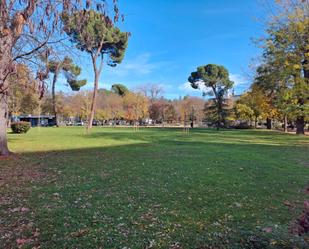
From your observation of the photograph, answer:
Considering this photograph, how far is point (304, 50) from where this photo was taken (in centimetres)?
1370

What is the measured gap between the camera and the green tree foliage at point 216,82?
127 feet

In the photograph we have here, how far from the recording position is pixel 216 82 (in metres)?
42.7

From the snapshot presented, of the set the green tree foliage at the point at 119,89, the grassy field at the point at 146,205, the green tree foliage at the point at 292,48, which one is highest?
the green tree foliage at the point at 119,89

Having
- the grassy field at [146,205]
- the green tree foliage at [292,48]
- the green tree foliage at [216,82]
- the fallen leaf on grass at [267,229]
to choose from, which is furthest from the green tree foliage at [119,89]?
the fallen leaf on grass at [267,229]

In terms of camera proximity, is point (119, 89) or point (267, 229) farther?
point (119, 89)

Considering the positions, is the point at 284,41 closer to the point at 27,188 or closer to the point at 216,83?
the point at 27,188

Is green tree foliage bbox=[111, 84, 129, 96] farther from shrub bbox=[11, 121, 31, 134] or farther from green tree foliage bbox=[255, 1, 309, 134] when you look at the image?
green tree foliage bbox=[255, 1, 309, 134]

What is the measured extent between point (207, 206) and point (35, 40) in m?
5.67

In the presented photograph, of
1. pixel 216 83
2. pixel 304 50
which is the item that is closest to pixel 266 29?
pixel 304 50

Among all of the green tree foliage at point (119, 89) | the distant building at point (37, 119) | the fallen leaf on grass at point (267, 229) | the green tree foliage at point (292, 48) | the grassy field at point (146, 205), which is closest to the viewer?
the grassy field at point (146, 205)

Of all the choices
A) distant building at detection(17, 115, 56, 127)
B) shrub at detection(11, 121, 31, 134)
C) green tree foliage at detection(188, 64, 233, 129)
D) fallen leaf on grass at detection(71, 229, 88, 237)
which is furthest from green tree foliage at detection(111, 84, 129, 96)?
fallen leaf on grass at detection(71, 229, 88, 237)

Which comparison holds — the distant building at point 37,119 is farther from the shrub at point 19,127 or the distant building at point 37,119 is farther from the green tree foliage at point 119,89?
the shrub at point 19,127

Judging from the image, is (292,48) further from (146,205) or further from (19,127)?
(19,127)

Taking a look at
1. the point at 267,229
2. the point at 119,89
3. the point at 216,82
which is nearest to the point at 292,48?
the point at 267,229
